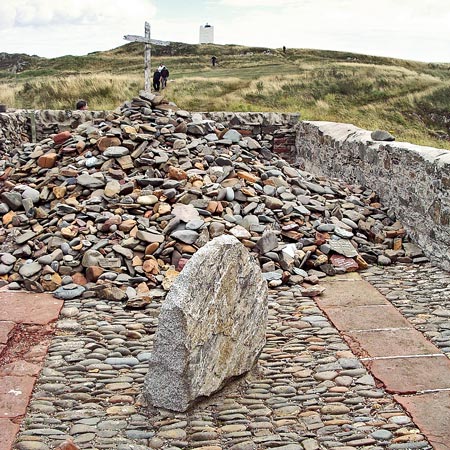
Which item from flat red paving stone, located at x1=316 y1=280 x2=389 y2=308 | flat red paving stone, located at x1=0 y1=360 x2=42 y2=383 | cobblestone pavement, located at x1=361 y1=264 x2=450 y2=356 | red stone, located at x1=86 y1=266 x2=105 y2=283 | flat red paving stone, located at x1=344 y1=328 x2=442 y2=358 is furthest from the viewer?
red stone, located at x1=86 y1=266 x2=105 y2=283

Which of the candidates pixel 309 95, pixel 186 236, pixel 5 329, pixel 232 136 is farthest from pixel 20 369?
pixel 309 95

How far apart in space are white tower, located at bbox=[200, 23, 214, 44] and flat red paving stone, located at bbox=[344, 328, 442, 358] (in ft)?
153

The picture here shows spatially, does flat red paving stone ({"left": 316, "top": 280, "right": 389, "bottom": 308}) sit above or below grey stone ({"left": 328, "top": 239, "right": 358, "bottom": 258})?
below

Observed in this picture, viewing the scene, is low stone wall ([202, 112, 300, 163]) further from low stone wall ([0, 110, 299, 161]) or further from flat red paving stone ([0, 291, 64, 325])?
flat red paving stone ([0, 291, 64, 325])

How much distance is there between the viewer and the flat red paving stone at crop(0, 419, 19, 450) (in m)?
3.64

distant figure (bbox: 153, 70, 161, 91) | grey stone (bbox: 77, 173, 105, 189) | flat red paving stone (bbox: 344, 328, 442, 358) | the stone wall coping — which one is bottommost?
flat red paving stone (bbox: 344, 328, 442, 358)

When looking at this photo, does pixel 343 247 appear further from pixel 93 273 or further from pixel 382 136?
pixel 93 273

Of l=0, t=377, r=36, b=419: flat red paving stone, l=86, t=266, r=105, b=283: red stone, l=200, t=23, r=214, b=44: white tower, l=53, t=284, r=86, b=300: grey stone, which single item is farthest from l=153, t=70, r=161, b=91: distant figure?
l=200, t=23, r=214, b=44: white tower

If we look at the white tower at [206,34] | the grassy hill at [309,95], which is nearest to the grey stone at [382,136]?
the grassy hill at [309,95]

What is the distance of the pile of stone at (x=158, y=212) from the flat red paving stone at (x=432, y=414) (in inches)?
90.6

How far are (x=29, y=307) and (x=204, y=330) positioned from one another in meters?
2.56

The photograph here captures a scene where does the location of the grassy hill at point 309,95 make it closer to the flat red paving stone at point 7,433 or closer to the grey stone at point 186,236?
the grey stone at point 186,236

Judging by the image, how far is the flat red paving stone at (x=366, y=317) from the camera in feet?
18.1

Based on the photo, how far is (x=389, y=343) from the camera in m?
5.16
